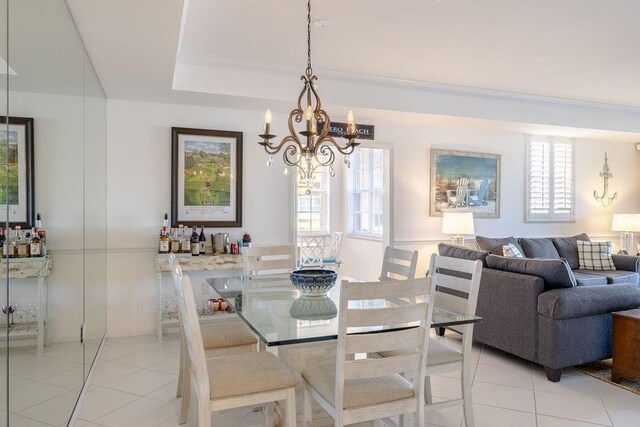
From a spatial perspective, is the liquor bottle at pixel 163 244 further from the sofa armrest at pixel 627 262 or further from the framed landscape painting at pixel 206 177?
the sofa armrest at pixel 627 262

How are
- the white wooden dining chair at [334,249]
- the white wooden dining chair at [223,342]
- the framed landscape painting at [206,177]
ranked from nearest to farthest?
the white wooden dining chair at [223,342] → the framed landscape painting at [206,177] → the white wooden dining chair at [334,249]

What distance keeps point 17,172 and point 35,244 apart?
0.43 meters

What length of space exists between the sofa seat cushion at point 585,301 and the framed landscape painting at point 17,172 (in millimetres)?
3315

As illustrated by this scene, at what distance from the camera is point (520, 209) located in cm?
639

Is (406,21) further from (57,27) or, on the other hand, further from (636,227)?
(636,227)

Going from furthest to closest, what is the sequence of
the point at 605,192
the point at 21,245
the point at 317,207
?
the point at 317,207 → the point at 605,192 → the point at 21,245

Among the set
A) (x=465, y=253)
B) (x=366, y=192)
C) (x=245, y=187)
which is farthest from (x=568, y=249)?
(x=245, y=187)

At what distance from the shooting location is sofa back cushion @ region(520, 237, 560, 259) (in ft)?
18.4

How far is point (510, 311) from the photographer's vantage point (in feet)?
11.6

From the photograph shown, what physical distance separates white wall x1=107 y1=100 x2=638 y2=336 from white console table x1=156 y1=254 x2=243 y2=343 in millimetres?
260

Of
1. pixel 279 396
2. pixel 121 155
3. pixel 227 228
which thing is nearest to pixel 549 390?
pixel 279 396

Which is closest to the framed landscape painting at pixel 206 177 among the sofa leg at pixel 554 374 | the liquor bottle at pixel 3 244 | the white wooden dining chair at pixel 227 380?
the white wooden dining chair at pixel 227 380

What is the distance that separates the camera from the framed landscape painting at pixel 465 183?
19.0 ft

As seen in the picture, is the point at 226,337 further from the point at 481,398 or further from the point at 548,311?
the point at 548,311
